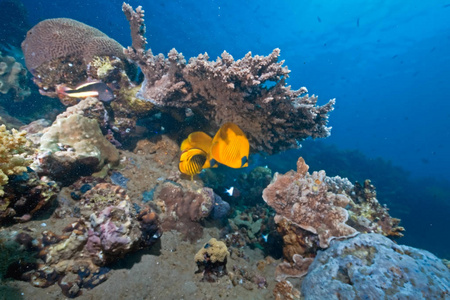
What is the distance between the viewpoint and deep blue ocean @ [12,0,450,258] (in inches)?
727

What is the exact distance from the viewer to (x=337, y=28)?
36406mm

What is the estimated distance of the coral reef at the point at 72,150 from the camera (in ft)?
9.39

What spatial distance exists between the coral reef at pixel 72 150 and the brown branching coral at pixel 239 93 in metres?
1.34

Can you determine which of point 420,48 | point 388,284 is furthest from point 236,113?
point 420,48

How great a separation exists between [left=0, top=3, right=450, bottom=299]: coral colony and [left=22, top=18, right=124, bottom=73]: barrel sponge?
31 mm

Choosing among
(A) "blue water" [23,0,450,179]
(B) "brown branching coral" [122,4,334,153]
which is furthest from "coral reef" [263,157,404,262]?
(A) "blue water" [23,0,450,179]

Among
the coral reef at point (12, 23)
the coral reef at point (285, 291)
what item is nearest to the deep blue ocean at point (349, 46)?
the coral reef at point (285, 291)

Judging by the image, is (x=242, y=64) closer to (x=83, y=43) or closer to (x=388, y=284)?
(x=388, y=284)

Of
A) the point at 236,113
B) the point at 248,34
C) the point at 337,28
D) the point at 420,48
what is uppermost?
the point at 420,48

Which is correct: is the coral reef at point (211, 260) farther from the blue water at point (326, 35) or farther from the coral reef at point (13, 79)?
the blue water at point (326, 35)

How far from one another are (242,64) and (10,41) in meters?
16.2

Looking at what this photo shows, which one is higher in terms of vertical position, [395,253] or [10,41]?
[10,41]

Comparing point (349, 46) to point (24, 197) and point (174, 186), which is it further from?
point (24, 197)

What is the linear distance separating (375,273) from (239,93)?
325 cm
